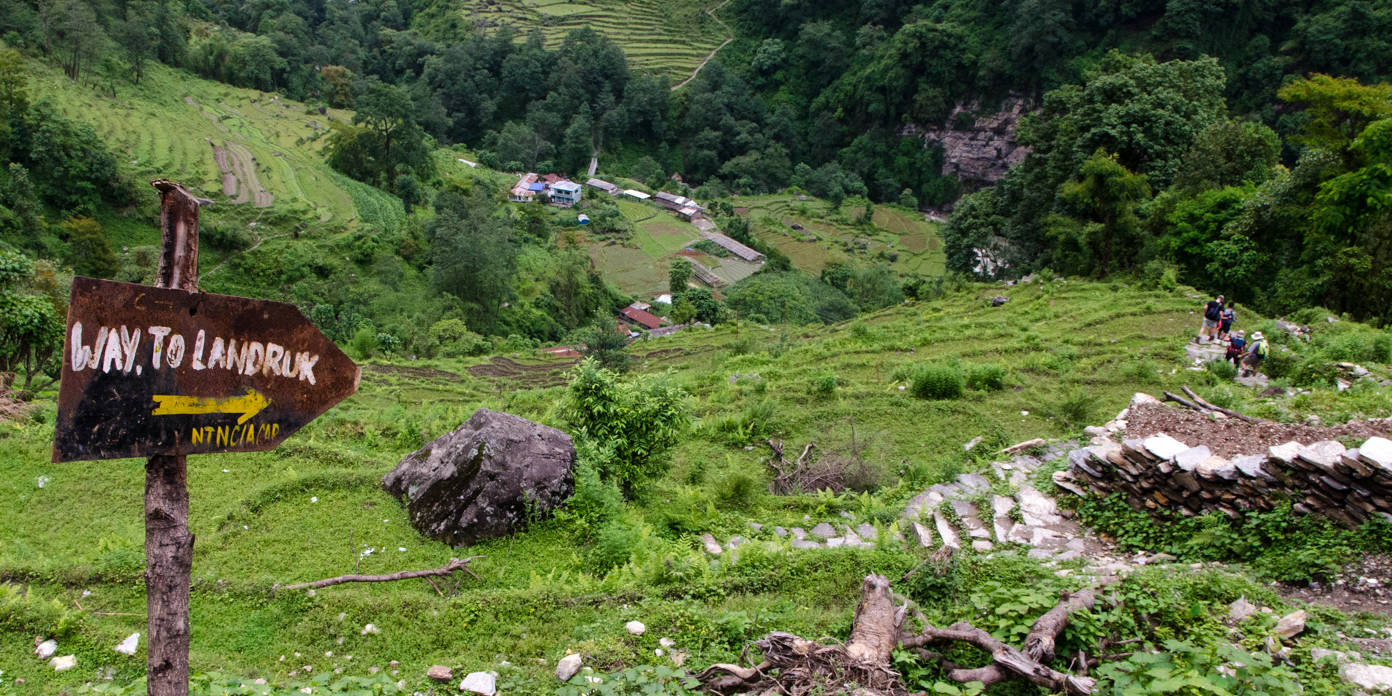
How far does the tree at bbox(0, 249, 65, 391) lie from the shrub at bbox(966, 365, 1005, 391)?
520 inches

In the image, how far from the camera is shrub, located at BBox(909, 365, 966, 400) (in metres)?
10.8

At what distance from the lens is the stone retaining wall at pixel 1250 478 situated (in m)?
4.98

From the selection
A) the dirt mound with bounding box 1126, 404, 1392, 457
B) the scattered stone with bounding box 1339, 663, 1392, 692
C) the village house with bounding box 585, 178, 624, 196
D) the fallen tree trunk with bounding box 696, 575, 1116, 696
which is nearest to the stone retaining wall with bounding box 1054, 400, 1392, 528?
the dirt mound with bounding box 1126, 404, 1392, 457

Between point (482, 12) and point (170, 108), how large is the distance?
3737cm

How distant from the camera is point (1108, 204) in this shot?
18.8m

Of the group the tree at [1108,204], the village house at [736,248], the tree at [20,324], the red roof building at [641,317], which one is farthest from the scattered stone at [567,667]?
the village house at [736,248]

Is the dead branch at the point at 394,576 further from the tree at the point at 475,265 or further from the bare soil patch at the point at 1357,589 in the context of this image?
the tree at the point at 475,265

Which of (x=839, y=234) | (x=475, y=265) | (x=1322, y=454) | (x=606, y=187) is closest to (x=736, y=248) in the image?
(x=839, y=234)

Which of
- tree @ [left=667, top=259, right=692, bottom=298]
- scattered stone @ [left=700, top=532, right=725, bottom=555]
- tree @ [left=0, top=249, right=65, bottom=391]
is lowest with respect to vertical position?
A: tree @ [left=667, top=259, right=692, bottom=298]

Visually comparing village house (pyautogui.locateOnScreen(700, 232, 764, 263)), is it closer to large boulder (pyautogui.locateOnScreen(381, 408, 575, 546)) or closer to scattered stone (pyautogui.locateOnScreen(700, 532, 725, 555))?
large boulder (pyautogui.locateOnScreen(381, 408, 575, 546))

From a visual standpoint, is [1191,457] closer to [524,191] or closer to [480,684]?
[480,684]

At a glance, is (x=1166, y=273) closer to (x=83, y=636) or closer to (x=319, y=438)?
(x=319, y=438)

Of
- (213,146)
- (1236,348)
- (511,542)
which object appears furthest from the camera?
(213,146)

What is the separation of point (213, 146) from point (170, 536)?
4483cm
